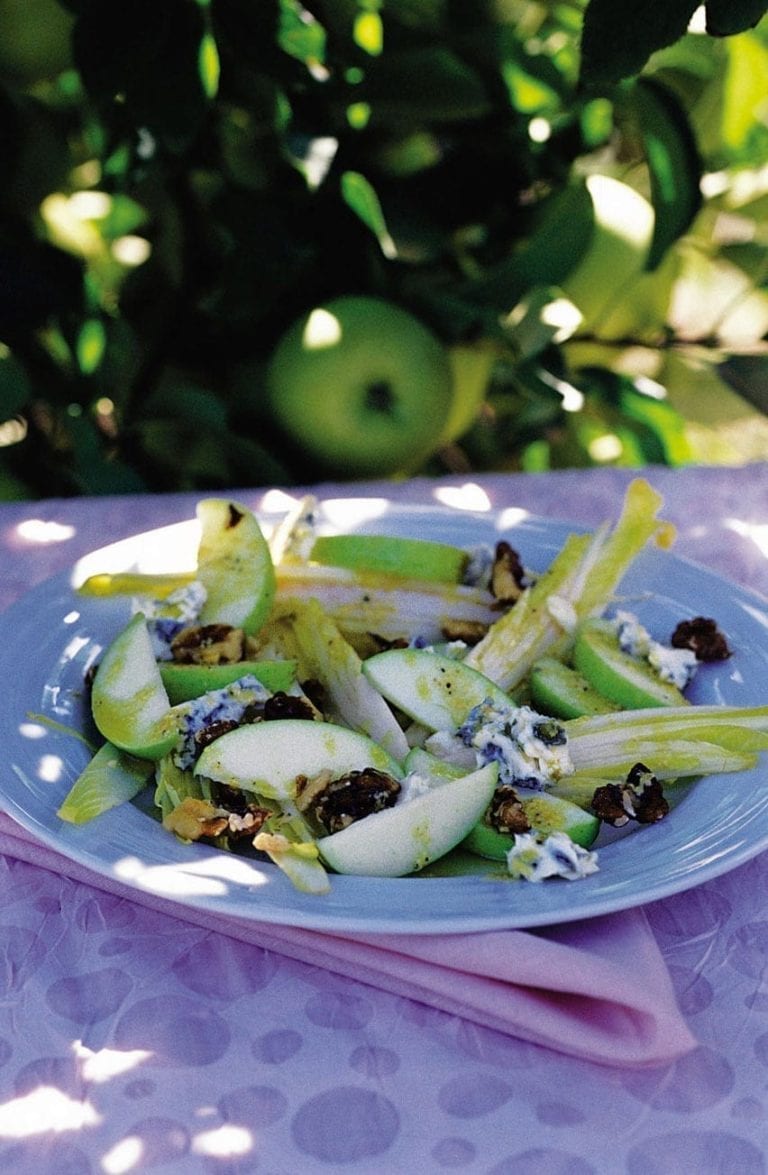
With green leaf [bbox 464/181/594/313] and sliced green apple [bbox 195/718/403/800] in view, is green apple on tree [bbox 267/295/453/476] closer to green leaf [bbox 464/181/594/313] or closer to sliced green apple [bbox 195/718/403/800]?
green leaf [bbox 464/181/594/313]

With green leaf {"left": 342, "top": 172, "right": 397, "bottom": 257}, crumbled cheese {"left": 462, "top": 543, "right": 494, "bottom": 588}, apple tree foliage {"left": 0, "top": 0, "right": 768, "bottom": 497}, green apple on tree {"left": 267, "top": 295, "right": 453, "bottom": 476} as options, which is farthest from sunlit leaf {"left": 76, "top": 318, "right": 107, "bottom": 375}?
crumbled cheese {"left": 462, "top": 543, "right": 494, "bottom": 588}

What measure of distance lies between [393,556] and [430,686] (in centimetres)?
23

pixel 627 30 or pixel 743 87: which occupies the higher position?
pixel 627 30

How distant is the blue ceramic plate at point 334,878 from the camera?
2.27 feet

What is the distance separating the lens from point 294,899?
693 millimetres

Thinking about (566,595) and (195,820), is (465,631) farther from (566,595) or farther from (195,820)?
(195,820)

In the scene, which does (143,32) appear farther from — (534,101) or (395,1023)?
(395,1023)

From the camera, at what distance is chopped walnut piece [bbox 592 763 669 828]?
2.61 feet

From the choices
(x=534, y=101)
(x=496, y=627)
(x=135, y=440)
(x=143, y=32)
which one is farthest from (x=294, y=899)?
(x=534, y=101)

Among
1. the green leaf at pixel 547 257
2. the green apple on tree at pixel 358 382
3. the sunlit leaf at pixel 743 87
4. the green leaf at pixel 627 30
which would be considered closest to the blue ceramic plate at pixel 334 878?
the green leaf at pixel 627 30

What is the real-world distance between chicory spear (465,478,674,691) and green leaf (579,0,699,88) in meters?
0.32

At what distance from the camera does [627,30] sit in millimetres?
918

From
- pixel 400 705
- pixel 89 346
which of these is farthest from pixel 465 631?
pixel 89 346

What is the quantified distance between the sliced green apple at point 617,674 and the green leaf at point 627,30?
0.41 m
